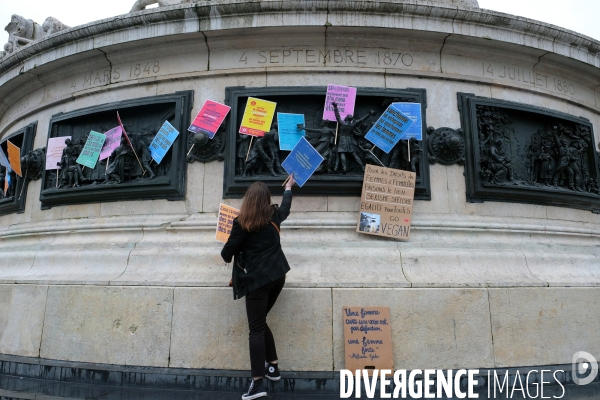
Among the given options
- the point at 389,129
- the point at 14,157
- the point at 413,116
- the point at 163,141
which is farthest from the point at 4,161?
the point at 413,116

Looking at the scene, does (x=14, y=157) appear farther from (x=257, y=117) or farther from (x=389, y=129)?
(x=389, y=129)

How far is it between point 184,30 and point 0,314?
17.4 ft

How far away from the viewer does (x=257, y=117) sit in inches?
282

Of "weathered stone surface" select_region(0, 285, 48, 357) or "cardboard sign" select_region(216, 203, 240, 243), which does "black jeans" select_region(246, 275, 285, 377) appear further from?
"weathered stone surface" select_region(0, 285, 48, 357)

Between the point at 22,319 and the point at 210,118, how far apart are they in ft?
Result: 13.4

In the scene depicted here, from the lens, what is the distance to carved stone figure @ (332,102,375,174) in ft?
22.9

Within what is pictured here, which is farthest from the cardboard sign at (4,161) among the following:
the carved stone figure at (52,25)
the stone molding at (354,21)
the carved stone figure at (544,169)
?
the carved stone figure at (544,169)

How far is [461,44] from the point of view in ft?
25.3

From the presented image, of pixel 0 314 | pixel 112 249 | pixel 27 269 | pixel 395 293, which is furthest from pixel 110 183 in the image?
pixel 395 293

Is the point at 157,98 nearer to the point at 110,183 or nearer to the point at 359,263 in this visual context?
the point at 110,183

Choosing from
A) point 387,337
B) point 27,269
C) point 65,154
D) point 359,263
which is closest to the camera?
point 387,337

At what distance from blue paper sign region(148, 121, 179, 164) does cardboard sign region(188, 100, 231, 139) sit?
0.34m

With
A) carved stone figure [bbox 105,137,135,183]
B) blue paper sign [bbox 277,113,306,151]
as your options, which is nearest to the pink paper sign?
carved stone figure [bbox 105,137,135,183]

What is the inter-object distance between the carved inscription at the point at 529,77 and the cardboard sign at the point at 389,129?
6.65 feet
